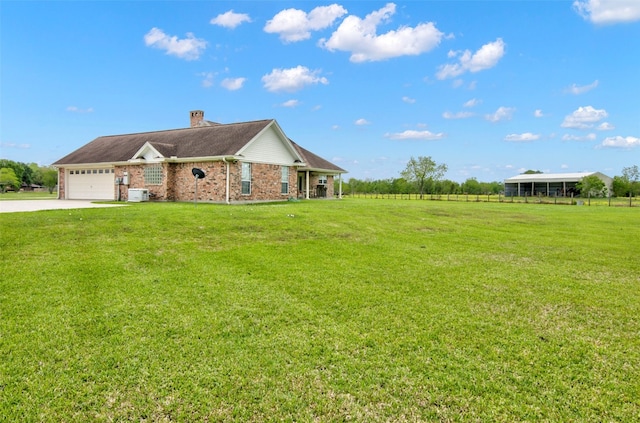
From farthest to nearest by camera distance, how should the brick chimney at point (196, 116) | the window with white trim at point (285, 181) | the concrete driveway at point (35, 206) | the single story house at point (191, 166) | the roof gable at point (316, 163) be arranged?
the roof gable at point (316, 163), the brick chimney at point (196, 116), the window with white trim at point (285, 181), the single story house at point (191, 166), the concrete driveway at point (35, 206)

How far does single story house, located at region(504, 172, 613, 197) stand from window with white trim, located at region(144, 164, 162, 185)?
51.1 m

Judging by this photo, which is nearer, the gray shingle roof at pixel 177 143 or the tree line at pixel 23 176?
the gray shingle roof at pixel 177 143

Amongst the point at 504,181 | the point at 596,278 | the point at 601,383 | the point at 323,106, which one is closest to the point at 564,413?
the point at 601,383

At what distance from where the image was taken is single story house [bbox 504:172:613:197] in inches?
2079

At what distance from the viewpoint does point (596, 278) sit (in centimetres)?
616

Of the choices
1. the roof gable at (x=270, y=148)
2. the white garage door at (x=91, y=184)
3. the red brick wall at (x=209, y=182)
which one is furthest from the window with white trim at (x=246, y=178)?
the white garage door at (x=91, y=184)

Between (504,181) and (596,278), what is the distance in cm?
6000

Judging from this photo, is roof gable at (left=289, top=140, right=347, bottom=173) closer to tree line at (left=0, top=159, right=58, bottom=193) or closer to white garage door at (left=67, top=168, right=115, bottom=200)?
white garage door at (left=67, top=168, right=115, bottom=200)

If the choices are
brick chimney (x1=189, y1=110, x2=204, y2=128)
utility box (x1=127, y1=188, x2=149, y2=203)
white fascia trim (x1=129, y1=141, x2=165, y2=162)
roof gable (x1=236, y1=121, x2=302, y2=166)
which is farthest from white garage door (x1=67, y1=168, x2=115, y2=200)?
roof gable (x1=236, y1=121, x2=302, y2=166)

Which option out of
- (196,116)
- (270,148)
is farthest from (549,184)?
(196,116)

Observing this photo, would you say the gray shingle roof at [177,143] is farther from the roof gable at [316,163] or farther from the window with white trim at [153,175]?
the roof gable at [316,163]

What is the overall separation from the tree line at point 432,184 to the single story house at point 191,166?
26128mm

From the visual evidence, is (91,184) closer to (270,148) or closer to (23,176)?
(270,148)

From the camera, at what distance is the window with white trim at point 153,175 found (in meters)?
20.2
